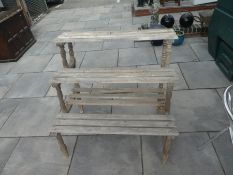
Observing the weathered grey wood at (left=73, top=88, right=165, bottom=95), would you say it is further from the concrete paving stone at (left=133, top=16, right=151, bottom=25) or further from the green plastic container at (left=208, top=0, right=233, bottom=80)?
the concrete paving stone at (left=133, top=16, right=151, bottom=25)

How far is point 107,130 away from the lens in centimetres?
269

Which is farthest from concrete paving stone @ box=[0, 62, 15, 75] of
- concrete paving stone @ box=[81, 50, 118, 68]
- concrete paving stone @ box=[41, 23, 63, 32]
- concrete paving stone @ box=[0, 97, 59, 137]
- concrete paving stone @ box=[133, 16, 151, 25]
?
concrete paving stone @ box=[133, 16, 151, 25]

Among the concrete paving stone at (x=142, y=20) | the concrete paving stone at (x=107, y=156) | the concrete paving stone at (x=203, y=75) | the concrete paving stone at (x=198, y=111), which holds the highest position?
the concrete paving stone at (x=142, y=20)

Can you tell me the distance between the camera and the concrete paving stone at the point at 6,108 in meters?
4.06

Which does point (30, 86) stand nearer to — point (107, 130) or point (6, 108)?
point (6, 108)

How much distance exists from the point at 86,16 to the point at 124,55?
175 inches

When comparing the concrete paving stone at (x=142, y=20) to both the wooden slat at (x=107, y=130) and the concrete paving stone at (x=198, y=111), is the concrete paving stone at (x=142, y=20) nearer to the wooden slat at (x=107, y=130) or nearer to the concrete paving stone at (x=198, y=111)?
the concrete paving stone at (x=198, y=111)

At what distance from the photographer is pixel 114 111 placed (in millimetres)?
3879

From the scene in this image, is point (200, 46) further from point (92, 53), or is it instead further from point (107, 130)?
point (107, 130)

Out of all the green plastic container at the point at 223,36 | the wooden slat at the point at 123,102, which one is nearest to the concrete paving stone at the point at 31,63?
the wooden slat at the point at 123,102

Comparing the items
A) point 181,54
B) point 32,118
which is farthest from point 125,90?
point 181,54

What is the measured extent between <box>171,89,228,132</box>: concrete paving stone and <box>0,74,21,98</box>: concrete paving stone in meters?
3.53

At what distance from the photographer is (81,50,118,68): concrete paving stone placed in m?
5.45

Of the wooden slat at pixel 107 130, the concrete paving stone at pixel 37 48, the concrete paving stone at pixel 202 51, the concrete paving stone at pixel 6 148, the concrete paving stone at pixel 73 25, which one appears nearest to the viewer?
the wooden slat at pixel 107 130
